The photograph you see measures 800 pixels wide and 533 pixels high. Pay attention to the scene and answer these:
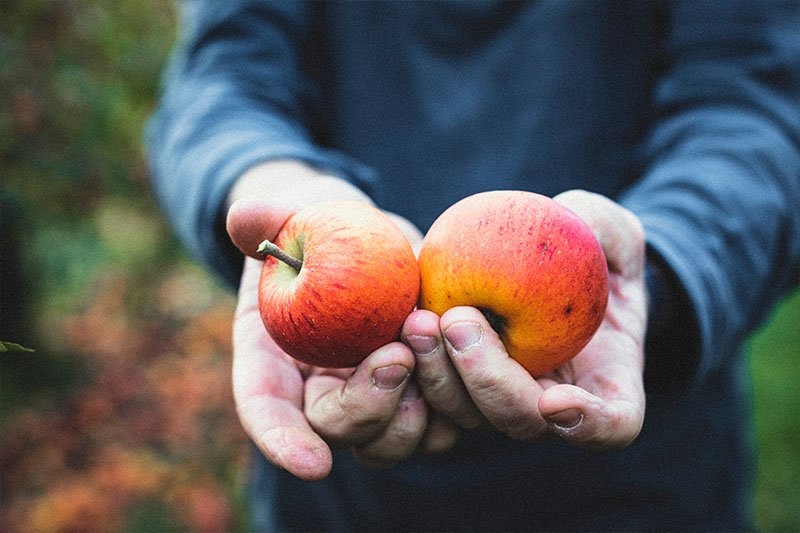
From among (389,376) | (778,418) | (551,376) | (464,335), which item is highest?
(464,335)

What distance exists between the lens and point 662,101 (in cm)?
201

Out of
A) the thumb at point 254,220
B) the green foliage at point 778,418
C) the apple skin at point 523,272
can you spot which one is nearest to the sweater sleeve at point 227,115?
the thumb at point 254,220

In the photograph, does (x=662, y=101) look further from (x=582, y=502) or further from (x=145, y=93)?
(x=145, y=93)

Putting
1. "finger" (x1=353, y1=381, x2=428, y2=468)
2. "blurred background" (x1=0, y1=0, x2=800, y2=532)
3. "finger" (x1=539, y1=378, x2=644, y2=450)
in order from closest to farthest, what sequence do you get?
"finger" (x1=539, y1=378, x2=644, y2=450) < "finger" (x1=353, y1=381, x2=428, y2=468) < "blurred background" (x1=0, y1=0, x2=800, y2=532)

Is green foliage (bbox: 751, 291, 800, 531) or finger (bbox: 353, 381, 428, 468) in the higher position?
finger (bbox: 353, 381, 428, 468)

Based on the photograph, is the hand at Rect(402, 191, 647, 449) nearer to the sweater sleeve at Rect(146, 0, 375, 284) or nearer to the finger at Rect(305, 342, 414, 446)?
the finger at Rect(305, 342, 414, 446)

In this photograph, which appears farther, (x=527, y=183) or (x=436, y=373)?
(x=527, y=183)

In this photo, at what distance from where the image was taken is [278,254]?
1373 millimetres

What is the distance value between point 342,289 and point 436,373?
0.24 meters

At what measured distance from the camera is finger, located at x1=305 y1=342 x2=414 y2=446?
4.33ft

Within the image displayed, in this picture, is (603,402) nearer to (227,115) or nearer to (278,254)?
(278,254)

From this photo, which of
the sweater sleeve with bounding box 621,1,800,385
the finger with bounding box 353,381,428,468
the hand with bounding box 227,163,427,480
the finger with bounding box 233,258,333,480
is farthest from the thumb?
the sweater sleeve with bounding box 621,1,800,385

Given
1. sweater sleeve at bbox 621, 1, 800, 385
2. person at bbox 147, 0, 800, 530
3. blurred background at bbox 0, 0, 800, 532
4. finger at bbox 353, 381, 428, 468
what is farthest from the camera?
blurred background at bbox 0, 0, 800, 532

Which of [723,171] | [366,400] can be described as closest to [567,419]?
[366,400]
